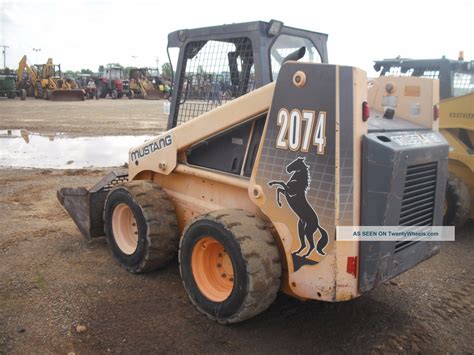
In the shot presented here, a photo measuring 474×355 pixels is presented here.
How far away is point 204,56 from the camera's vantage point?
4.19 meters

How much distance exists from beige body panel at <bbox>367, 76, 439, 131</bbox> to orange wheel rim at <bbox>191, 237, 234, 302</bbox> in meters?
1.68

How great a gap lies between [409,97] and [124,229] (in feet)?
9.06

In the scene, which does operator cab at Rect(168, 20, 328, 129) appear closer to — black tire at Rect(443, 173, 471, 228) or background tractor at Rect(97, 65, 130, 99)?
black tire at Rect(443, 173, 471, 228)

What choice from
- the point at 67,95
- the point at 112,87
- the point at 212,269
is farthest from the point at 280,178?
the point at 112,87

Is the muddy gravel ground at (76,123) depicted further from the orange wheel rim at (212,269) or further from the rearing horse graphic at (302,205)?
the rearing horse graphic at (302,205)

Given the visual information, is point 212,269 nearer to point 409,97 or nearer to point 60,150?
point 409,97

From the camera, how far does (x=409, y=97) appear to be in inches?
144

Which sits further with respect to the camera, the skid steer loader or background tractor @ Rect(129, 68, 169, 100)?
background tractor @ Rect(129, 68, 169, 100)

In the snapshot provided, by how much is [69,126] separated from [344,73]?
1499 cm

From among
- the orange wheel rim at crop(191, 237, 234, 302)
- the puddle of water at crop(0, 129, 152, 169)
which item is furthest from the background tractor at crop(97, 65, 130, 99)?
the orange wheel rim at crop(191, 237, 234, 302)

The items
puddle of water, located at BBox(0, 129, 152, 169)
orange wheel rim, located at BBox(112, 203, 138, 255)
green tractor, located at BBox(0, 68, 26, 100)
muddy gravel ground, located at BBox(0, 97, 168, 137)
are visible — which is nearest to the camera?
orange wheel rim, located at BBox(112, 203, 138, 255)

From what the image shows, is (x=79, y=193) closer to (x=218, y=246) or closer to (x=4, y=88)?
(x=218, y=246)

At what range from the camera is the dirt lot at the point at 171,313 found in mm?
3193

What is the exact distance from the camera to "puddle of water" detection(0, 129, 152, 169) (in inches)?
383
